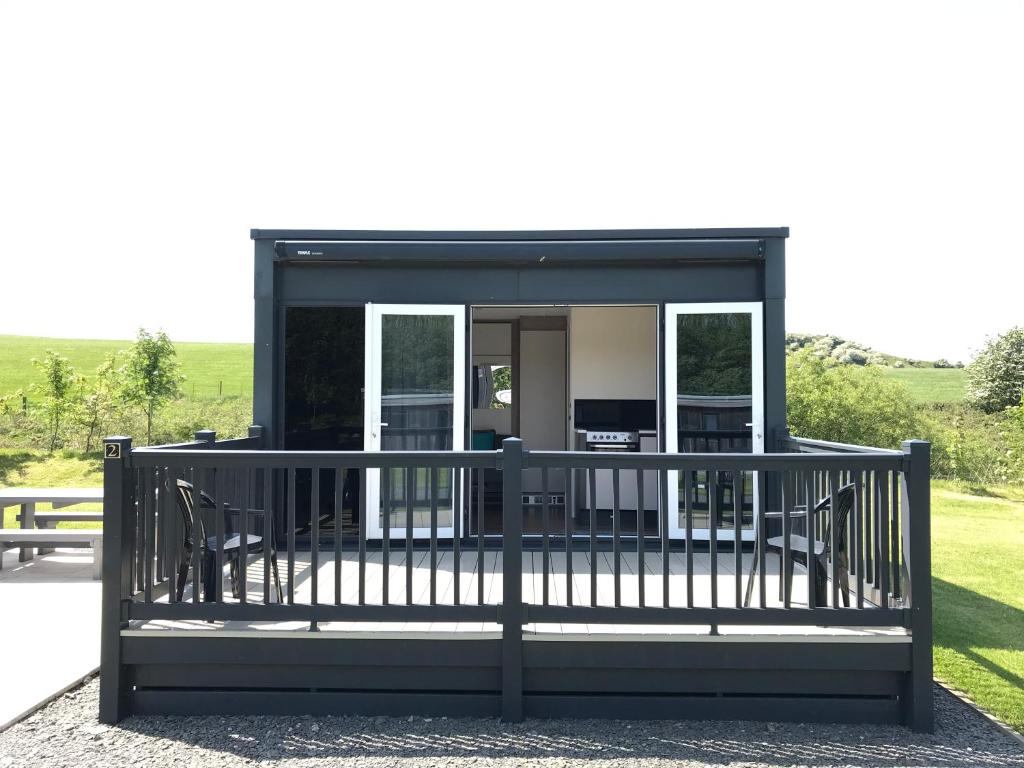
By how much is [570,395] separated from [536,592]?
4.07m

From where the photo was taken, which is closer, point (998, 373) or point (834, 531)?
point (834, 531)

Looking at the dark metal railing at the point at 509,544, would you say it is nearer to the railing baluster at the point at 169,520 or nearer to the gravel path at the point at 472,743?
the railing baluster at the point at 169,520

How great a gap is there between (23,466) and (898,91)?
19.6 metres

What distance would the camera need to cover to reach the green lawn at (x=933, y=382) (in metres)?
22.8

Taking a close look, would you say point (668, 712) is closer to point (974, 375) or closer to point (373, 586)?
point (373, 586)

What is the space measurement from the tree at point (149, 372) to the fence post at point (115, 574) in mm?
13034

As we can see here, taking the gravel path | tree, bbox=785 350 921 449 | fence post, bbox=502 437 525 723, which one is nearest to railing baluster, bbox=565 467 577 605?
fence post, bbox=502 437 525 723

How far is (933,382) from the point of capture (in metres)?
25.3

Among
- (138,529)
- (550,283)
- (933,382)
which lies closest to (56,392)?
(550,283)

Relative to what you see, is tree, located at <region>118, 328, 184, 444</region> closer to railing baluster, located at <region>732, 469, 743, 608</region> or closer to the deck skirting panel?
the deck skirting panel

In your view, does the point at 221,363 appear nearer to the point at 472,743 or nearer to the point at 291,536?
the point at 291,536

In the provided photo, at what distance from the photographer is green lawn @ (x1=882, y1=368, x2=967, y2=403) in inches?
898

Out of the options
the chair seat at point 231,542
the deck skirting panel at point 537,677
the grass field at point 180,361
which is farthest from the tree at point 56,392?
the deck skirting panel at point 537,677

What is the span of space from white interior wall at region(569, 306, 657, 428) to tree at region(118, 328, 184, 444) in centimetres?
1069
